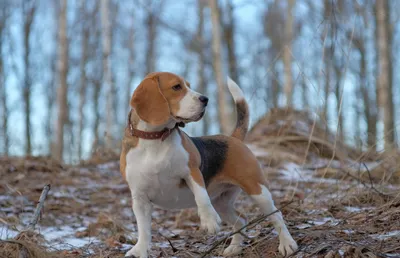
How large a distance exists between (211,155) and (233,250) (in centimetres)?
74

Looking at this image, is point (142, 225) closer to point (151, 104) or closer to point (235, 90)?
point (151, 104)

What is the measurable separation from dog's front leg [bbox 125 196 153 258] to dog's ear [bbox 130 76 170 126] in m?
0.62

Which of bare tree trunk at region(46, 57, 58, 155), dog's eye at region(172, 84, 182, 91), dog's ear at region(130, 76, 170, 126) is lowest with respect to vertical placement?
bare tree trunk at region(46, 57, 58, 155)

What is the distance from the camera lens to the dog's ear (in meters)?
3.36

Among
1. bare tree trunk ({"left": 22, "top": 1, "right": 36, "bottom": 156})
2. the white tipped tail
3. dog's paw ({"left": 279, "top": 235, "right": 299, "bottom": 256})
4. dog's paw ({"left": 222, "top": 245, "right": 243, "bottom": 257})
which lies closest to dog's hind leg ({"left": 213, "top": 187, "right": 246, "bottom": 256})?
dog's paw ({"left": 222, "top": 245, "right": 243, "bottom": 257})

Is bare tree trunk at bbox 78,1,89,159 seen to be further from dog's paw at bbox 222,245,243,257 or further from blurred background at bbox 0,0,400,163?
dog's paw at bbox 222,245,243,257

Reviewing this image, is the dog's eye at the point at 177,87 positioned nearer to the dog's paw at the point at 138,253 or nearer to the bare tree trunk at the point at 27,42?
the dog's paw at the point at 138,253

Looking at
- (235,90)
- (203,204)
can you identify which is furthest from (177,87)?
(235,90)

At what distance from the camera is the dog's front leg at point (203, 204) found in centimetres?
325

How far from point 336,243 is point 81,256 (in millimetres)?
1846

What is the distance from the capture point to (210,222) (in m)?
3.25

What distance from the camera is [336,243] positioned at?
3.13m

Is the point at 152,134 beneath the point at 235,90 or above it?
beneath

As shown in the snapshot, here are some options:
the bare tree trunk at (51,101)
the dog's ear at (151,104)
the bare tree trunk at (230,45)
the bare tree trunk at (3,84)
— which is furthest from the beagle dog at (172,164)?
the bare tree trunk at (51,101)
